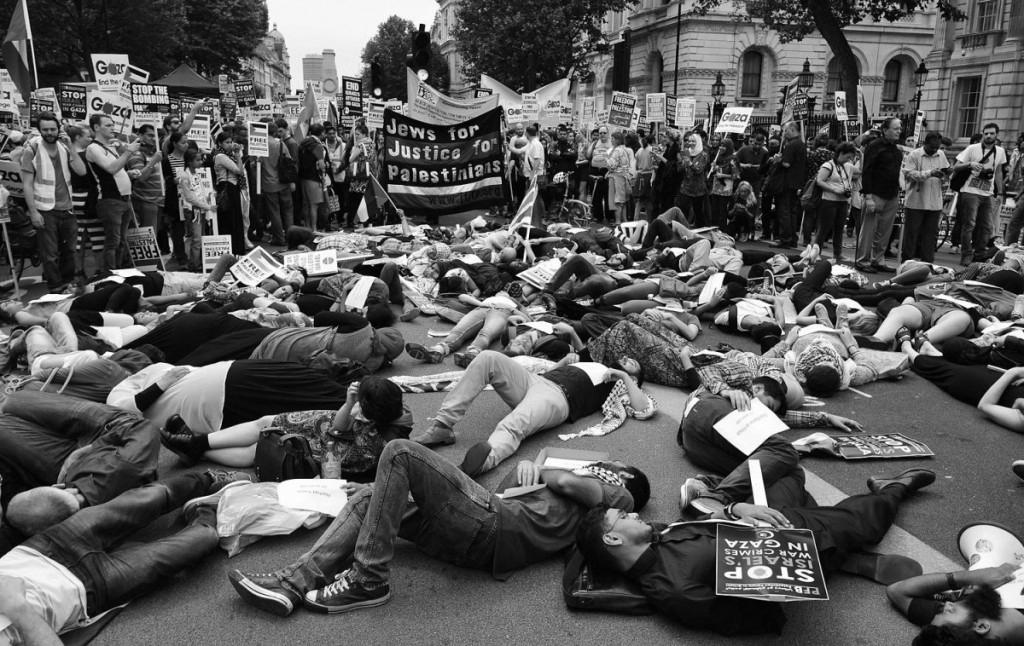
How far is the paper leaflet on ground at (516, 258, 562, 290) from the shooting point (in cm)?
962

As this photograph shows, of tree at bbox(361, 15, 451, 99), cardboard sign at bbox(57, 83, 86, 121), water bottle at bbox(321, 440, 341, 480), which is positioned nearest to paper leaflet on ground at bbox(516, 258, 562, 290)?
water bottle at bbox(321, 440, 341, 480)

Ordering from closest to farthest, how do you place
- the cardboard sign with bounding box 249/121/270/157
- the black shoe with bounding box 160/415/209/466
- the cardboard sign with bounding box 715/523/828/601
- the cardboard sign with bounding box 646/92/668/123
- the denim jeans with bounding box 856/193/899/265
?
A: the cardboard sign with bounding box 715/523/828/601 → the black shoe with bounding box 160/415/209/466 → the denim jeans with bounding box 856/193/899/265 → the cardboard sign with bounding box 249/121/270/157 → the cardboard sign with bounding box 646/92/668/123

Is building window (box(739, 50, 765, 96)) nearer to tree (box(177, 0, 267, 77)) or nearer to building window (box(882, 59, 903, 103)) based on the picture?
building window (box(882, 59, 903, 103))

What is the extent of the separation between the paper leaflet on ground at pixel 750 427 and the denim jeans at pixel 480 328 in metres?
3.28

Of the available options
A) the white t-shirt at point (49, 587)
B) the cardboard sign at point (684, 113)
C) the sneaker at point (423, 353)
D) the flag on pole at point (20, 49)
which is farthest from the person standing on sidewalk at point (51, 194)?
the cardboard sign at point (684, 113)

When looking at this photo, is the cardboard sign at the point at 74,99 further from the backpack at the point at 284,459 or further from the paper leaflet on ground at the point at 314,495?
the paper leaflet on ground at the point at 314,495

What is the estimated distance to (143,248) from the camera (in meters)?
11.3

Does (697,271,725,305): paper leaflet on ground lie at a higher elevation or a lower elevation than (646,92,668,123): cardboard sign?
lower

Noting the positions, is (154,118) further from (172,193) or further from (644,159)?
(644,159)

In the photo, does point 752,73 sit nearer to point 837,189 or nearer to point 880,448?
point 837,189

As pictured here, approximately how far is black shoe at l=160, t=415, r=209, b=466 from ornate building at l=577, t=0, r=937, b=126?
1837 inches

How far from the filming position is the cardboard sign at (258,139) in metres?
13.6

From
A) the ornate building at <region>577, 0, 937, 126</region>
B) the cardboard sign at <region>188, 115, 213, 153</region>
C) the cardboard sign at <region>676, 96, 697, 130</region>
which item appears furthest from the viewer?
the ornate building at <region>577, 0, 937, 126</region>

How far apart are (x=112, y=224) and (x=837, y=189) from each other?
11048 mm
